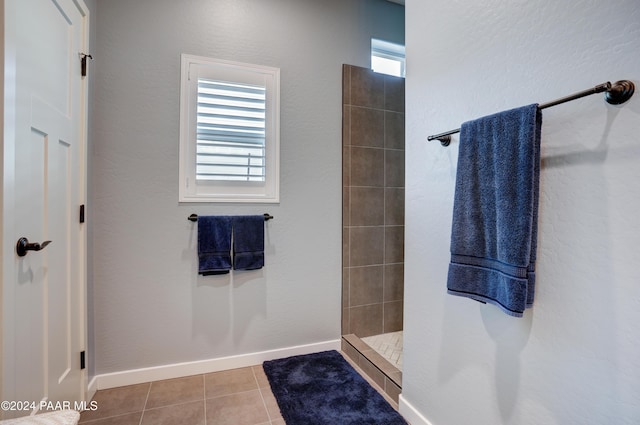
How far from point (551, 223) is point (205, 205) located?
194cm

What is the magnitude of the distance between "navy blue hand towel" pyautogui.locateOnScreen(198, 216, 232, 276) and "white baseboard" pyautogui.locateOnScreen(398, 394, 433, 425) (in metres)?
1.36

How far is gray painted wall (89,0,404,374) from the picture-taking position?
1973 millimetres

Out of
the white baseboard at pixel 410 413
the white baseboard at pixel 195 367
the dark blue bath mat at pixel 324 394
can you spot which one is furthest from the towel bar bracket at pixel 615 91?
the white baseboard at pixel 195 367

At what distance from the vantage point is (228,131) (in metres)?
2.19

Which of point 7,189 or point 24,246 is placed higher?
point 7,189

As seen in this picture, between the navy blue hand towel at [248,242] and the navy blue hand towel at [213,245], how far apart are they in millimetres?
56

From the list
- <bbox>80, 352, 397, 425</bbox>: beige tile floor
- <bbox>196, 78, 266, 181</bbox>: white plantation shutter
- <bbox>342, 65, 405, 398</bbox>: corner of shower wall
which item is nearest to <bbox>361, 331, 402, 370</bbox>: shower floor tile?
<bbox>342, 65, 405, 398</bbox>: corner of shower wall

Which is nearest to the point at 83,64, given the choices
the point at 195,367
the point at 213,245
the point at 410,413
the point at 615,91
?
the point at 213,245

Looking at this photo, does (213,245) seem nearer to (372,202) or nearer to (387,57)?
(372,202)

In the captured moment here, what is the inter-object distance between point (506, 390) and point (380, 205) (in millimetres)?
1623

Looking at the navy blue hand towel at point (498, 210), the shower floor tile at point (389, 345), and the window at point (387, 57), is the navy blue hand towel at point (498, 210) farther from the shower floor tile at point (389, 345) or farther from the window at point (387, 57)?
the window at point (387, 57)

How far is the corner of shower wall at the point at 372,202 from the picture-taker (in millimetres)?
2512

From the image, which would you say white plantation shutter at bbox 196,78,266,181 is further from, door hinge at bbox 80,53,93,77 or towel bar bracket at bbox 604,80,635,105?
towel bar bracket at bbox 604,80,635,105

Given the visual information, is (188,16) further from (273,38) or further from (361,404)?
(361,404)
